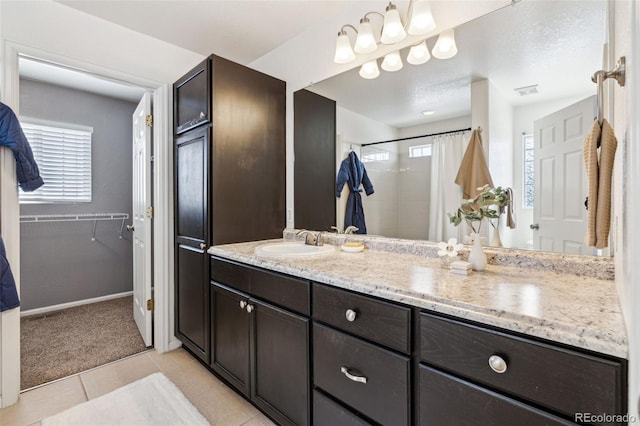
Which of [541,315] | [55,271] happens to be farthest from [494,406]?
[55,271]

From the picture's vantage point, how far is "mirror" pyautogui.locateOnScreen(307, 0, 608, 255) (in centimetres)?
122

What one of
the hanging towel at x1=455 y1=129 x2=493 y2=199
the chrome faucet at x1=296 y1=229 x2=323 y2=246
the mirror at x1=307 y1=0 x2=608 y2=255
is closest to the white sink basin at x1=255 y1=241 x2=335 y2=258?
the chrome faucet at x1=296 y1=229 x2=323 y2=246

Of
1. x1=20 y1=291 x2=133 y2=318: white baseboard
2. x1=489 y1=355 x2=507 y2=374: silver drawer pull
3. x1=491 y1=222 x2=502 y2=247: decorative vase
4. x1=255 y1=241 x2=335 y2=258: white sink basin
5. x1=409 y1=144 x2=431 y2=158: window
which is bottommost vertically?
x1=20 y1=291 x2=133 y2=318: white baseboard

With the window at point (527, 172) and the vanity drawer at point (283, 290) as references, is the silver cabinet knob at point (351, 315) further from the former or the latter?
the window at point (527, 172)

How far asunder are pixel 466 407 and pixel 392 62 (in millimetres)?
1705

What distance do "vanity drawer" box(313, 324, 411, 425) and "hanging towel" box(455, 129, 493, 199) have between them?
0.91 meters

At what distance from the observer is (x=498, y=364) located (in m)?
0.80

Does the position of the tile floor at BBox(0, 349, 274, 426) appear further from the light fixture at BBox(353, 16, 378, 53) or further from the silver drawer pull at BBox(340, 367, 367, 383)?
the light fixture at BBox(353, 16, 378, 53)

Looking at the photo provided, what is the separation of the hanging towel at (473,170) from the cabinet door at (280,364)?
1.02m

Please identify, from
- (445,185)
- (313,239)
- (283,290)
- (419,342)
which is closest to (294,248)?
(313,239)

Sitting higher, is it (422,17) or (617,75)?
(422,17)

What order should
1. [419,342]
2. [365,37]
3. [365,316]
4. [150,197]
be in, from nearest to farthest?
[419,342] < [365,316] < [365,37] < [150,197]

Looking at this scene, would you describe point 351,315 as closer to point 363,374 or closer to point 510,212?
point 363,374

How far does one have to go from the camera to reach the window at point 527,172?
133cm
